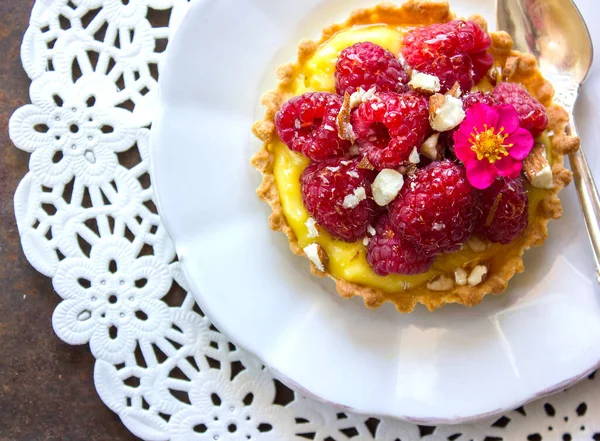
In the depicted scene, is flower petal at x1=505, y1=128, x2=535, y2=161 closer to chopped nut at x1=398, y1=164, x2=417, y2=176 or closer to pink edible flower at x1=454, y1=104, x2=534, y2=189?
pink edible flower at x1=454, y1=104, x2=534, y2=189

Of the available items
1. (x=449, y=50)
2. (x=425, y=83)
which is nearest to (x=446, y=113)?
(x=425, y=83)

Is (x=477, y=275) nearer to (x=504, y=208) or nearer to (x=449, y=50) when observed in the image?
(x=504, y=208)

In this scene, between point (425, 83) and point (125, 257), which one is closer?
point (425, 83)

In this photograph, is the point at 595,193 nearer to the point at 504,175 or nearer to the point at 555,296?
the point at 555,296

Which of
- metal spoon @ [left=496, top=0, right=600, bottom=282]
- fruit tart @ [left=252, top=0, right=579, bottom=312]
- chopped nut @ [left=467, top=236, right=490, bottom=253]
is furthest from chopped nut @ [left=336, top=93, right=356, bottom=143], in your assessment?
metal spoon @ [left=496, top=0, right=600, bottom=282]

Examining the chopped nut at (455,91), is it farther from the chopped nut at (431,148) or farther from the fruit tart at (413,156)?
the chopped nut at (431,148)

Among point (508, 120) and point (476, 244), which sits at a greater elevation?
point (508, 120)
